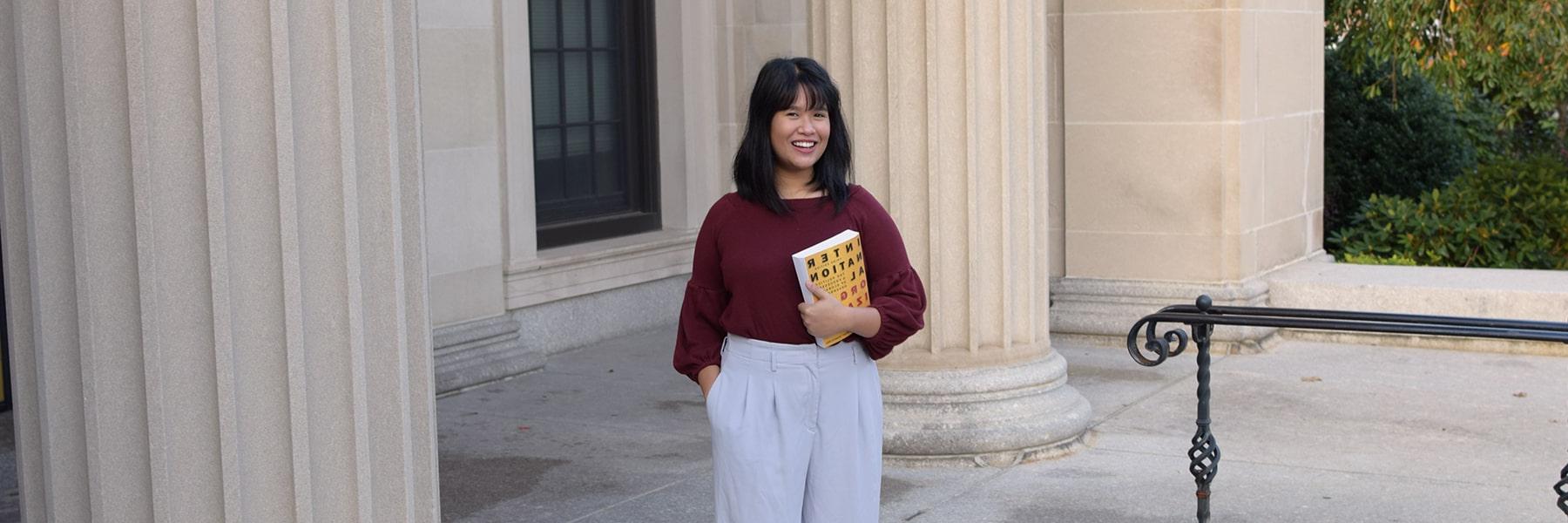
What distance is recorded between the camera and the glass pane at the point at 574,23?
11.2 m

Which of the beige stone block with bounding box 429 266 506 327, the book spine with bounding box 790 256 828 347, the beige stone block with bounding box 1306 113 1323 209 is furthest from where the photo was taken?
the beige stone block with bounding box 1306 113 1323 209

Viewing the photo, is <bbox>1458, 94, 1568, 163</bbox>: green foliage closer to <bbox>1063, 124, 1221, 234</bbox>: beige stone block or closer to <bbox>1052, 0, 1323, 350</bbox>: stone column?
<bbox>1052, 0, 1323, 350</bbox>: stone column

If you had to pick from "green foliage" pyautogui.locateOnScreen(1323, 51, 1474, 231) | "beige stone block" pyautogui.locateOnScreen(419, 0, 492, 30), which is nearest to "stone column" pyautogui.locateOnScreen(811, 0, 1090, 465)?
"beige stone block" pyautogui.locateOnScreen(419, 0, 492, 30)

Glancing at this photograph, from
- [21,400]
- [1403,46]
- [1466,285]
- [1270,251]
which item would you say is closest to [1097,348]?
[1270,251]

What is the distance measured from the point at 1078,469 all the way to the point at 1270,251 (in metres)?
4.51

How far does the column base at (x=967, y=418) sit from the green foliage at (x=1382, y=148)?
10.3m

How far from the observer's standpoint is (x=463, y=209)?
31.4ft

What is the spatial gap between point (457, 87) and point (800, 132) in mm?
5794

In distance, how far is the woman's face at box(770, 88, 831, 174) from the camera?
3.97 meters

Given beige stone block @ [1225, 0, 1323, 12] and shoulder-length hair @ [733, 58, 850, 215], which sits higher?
beige stone block @ [1225, 0, 1323, 12]

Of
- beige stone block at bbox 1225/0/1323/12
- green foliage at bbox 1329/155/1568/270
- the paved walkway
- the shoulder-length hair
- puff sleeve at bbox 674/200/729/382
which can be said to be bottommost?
the paved walkway

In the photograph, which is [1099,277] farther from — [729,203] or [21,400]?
[21,400]

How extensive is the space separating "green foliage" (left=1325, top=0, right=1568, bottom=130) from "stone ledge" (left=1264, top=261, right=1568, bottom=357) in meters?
2.91

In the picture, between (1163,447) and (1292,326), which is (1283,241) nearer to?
(1163,447)
